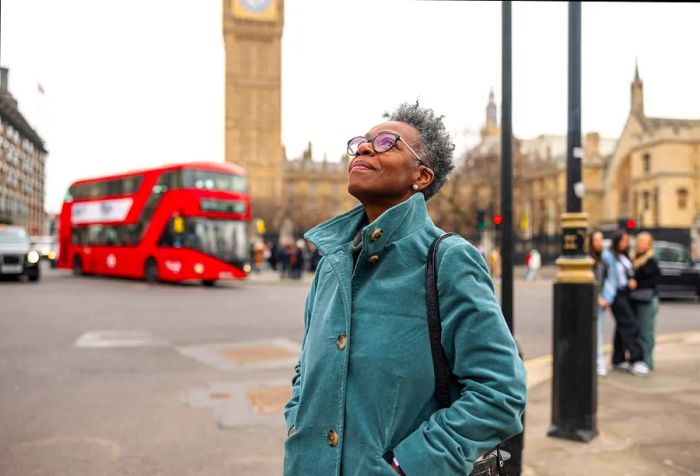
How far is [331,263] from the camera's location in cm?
176

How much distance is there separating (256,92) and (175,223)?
10035mm

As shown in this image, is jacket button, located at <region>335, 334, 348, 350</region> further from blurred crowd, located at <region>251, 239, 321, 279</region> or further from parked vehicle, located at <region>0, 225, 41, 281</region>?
parked vehicle, located at <region>0, 225, 41, 281</region>

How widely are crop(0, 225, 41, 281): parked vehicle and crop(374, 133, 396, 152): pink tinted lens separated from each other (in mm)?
20963

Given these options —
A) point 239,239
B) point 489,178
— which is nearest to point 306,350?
point 239,239

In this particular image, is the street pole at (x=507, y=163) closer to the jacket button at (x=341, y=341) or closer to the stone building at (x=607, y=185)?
the jacket button at (x=341, y=341)

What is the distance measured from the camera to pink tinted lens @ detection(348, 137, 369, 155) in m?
1.85

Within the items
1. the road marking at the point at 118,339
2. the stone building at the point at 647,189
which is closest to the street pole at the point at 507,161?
the road marking at the point at 118,339

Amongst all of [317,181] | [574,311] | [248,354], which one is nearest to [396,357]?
[574,311]

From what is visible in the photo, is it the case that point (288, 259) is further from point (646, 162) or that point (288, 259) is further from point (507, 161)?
point (646, 162)

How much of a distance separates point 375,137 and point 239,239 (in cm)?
1955

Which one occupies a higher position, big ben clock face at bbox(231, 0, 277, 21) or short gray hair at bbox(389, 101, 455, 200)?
big ben clock face at bbox(231, 0, 277, 21)

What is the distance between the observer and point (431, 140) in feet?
6.30

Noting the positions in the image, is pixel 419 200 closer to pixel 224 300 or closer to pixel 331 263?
pixel 331 263

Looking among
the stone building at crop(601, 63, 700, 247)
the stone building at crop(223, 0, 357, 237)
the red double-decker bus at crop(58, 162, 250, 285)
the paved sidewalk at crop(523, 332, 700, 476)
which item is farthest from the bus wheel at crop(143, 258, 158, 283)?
the stone building at crop(601, 63, 700, 247)
